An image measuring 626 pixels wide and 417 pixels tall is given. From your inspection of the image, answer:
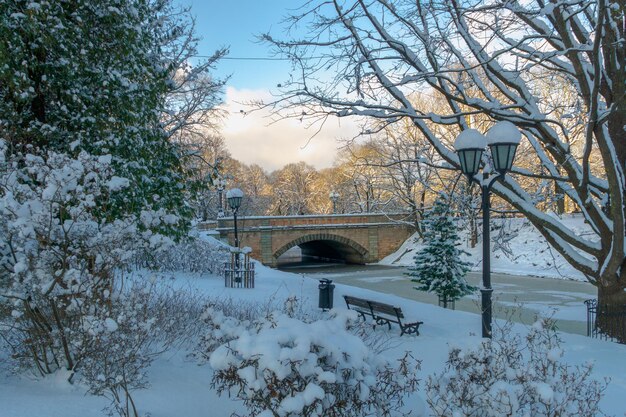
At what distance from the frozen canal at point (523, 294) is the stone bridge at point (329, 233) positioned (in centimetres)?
671

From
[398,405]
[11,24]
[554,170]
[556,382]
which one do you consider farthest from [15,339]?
[554,170]

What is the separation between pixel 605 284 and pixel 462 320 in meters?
2.54

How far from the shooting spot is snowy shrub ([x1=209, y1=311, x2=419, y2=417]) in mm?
3037

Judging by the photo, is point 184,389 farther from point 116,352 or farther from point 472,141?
point 472,141

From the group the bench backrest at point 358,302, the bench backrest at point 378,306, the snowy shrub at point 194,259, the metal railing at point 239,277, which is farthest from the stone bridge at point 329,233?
the bench backrest at point 378,306

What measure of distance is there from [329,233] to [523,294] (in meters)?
18.0

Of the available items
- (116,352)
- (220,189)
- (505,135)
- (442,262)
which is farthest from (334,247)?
(116,352)

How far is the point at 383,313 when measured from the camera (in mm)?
9039

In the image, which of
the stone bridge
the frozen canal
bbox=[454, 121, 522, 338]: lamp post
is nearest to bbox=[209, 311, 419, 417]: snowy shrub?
bbox=[454, 121, 522, 338]: lamp post

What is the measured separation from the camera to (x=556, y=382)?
12.1ft

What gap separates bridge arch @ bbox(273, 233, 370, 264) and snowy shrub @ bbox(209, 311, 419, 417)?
31369mm

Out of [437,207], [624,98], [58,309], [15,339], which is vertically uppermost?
[624,98]

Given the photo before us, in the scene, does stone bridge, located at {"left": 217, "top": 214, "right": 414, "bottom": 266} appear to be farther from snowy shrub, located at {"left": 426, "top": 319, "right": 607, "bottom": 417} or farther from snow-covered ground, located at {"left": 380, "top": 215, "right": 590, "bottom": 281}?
snowy shrub, located at {"left": 426, "top": 319, "right": 607, "bottom": 417}

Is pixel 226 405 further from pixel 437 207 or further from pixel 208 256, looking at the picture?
pixel 208 256
